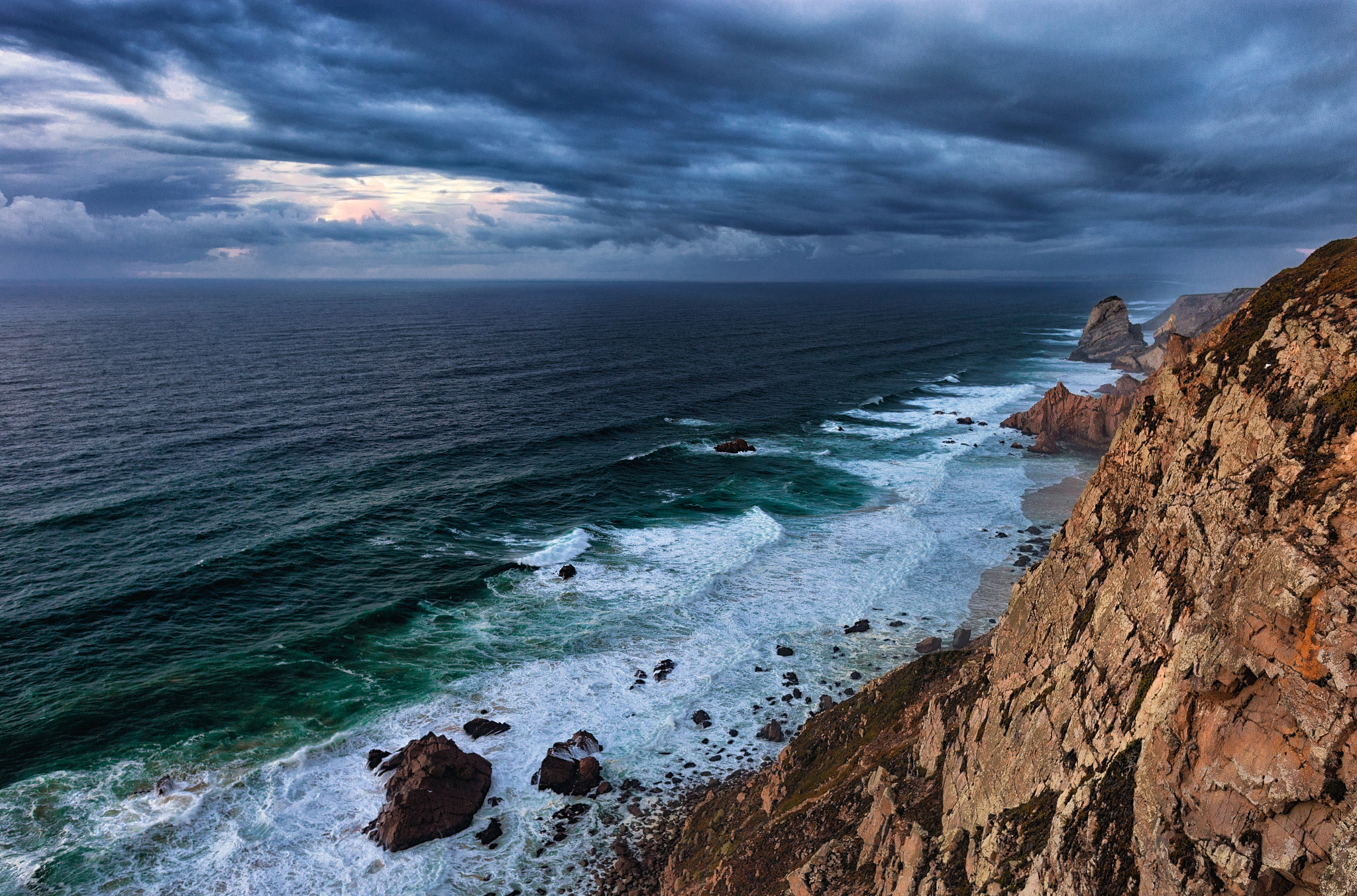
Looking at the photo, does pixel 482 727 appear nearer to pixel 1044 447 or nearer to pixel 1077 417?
pixel 1044 447

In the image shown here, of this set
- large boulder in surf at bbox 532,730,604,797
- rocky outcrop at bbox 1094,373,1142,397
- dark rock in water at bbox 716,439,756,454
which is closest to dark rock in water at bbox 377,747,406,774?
large boulder in surf at bbox 532,730,604,797

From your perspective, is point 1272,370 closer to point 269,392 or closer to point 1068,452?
point 1068,452

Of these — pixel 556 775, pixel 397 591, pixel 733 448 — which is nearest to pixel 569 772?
pixel 556 775

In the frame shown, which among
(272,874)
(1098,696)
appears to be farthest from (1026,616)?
(272,874)

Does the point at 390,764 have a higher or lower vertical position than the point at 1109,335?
lower

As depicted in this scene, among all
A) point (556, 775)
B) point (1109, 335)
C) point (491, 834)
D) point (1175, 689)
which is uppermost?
point (1109, 335)

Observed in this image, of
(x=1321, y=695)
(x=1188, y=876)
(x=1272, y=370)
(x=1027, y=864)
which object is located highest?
(x=1272, y=370)
